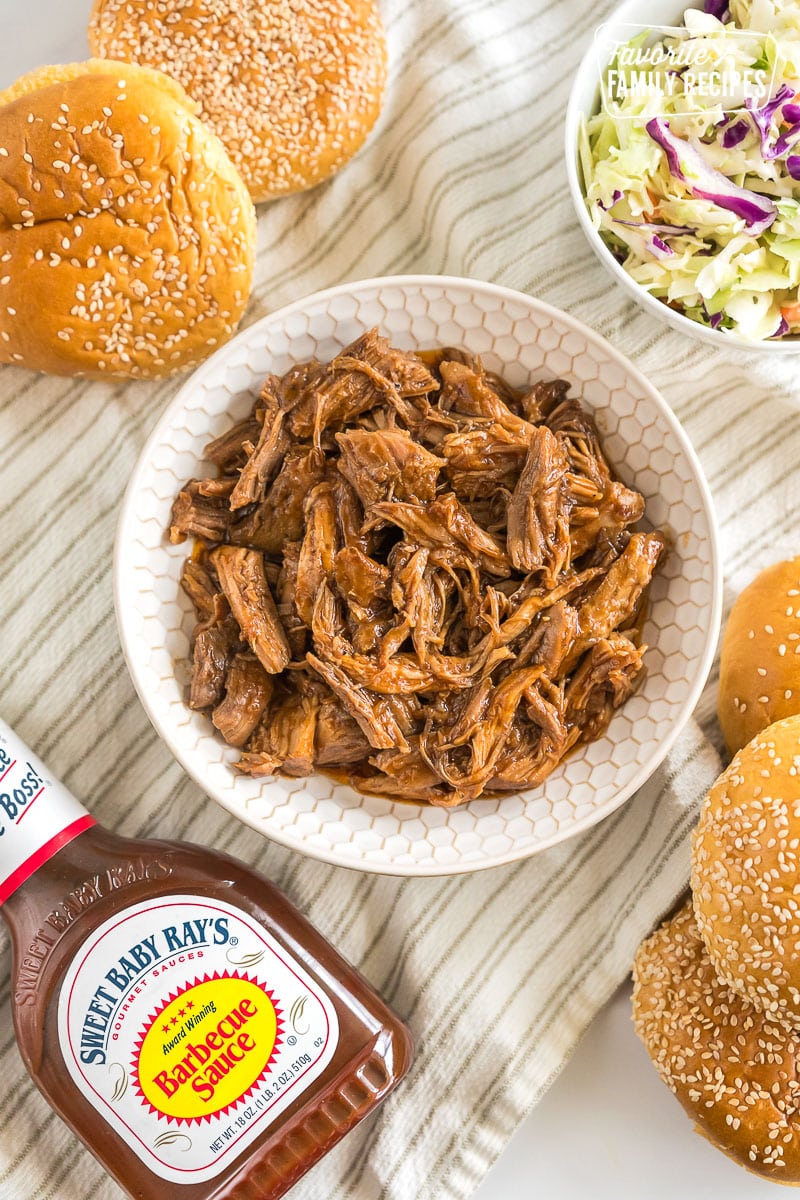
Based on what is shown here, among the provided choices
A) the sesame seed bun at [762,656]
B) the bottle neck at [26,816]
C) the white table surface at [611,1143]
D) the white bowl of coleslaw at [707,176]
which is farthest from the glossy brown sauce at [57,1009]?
the white bowl of coleslaw at [707,176]

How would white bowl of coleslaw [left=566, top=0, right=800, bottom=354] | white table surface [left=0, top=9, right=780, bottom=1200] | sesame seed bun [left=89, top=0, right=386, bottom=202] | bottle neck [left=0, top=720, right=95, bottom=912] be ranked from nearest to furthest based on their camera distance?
1. bottle neck [left=0, top=720, right=95, bottom=912]
2. white bowl of coleslaw [left=566, top=0, right=800, bottom=354]
3. sesame seed bun [left=89, top=0, right=386, bottom=202]
4. white table surface [left=0, top=9, right=780, bottom=1200]

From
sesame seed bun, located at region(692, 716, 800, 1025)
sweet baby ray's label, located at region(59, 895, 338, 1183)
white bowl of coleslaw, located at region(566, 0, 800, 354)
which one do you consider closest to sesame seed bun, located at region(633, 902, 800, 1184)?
sesame seed bun, located at region(692, 716, 800, 1025)

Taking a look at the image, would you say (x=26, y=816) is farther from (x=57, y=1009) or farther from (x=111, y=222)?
(x=111, y=222)

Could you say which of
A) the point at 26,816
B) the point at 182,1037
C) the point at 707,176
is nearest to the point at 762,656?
the point at 707,176

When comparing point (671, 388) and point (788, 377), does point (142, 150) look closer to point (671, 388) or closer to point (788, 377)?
point (671, 388)

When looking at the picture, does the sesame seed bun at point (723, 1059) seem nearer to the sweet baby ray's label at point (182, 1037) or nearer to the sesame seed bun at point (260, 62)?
the sweet baby ray's label at point (182, 1037)

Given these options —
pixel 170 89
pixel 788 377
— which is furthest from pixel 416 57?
pixel 788 377

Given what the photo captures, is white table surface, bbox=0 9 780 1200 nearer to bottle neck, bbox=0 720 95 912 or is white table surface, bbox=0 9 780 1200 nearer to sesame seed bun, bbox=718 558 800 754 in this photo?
sesame seed bun, bbox=718 558 800 754
